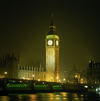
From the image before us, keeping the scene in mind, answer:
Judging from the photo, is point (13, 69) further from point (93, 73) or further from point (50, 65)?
point (93, 73)

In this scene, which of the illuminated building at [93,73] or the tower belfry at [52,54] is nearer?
the illuminated building at [93,73]

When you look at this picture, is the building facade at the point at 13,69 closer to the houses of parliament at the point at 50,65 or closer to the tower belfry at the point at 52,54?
the houses of parliament at the point at 50,65

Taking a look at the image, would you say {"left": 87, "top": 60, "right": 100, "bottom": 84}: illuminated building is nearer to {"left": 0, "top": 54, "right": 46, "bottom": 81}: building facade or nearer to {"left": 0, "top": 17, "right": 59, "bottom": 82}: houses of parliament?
{"left": 0, "top": 17, "right": 59, "bottom": 82}: houses of parliament

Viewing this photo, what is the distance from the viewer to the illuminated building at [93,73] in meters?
104

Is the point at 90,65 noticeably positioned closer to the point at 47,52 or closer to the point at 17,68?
the point at 47,52

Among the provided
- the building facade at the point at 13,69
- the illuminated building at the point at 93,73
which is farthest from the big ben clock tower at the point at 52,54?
the illuminated building at the point at 93,73

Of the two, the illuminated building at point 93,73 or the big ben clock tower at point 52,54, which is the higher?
the big ben clock tower at point 52,54

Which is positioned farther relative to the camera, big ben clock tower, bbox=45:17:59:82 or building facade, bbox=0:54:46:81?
big ben clock tower, bbox=45:17:59:82

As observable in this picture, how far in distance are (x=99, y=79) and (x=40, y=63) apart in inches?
1042

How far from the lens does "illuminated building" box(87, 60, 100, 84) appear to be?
340ft

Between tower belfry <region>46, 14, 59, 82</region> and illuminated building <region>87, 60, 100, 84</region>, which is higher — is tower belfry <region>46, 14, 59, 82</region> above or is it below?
above

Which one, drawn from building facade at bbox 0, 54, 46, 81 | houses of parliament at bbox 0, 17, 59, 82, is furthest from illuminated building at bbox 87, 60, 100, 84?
building facade at bbox 0, 54, 46, 81

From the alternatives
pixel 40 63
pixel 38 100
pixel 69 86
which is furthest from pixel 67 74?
pixel 38 100

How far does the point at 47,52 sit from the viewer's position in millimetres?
117500
